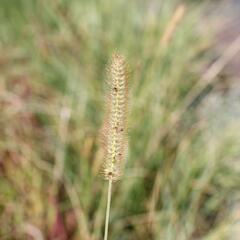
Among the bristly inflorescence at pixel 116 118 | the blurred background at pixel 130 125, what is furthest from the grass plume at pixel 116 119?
the blurred background at pixel 130 125

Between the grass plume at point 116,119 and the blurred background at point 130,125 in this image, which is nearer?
the grass plume at point 116,119

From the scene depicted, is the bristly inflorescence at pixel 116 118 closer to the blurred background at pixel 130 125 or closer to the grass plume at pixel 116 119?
the grass plume at pixel 116 119

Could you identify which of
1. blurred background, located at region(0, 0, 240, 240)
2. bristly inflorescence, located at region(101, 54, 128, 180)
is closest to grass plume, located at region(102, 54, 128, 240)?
bristly inflorescence, located at region(101, 54, 128, 180)

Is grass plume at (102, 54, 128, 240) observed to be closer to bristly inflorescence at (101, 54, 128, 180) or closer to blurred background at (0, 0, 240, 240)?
bristly inflorescence at (101, 54, 128, 180)

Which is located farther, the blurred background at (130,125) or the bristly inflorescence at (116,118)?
the blurred background at (130,125)

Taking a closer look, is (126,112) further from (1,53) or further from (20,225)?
(1,53)
